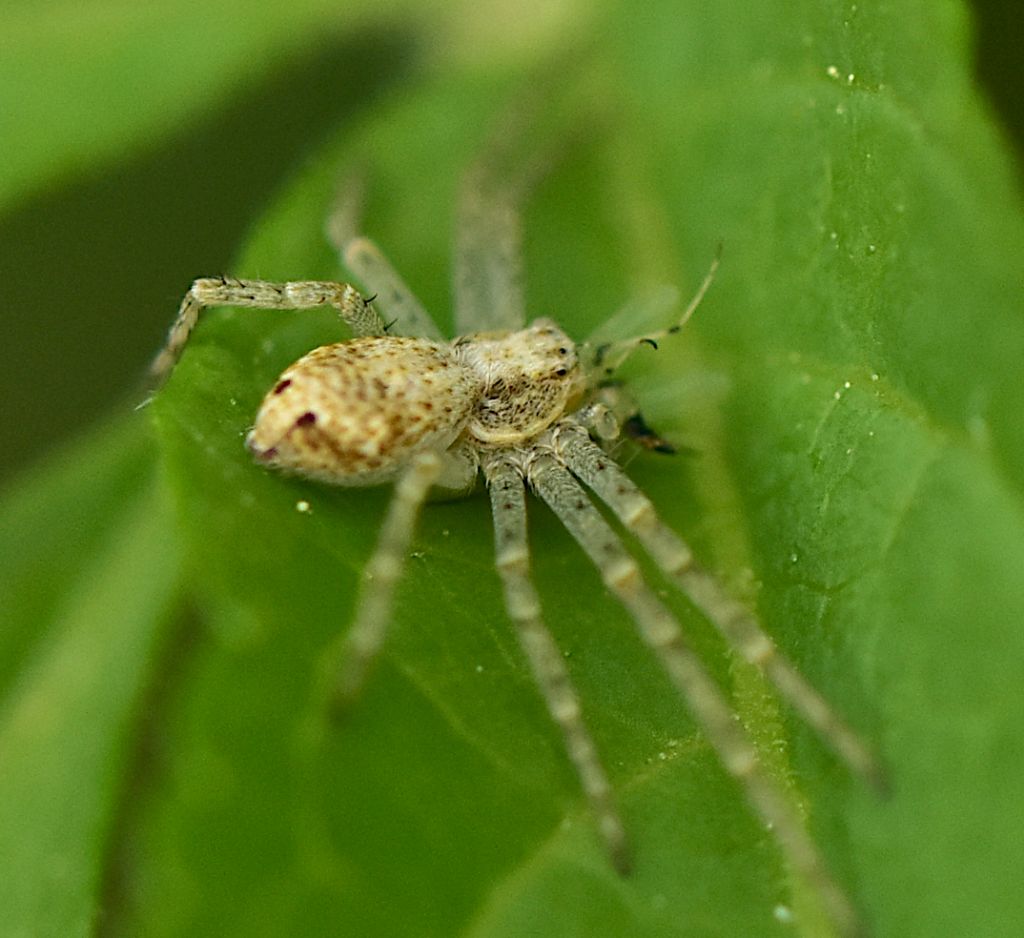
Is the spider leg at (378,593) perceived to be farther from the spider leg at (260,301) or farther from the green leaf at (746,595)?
the spider leg at (260,301)

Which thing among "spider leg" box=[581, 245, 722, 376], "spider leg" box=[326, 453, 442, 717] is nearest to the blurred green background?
"spider leg" box=[581, 245, 722, 376]

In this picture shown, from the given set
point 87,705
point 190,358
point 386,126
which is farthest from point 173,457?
point 386,126

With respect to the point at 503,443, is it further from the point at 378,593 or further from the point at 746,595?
the point at 378,593

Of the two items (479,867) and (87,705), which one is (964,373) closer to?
(479,867)

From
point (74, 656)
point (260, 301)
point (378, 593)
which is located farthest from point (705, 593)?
point (74, 656)

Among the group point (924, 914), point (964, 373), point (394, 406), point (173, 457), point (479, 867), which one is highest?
point (173, 457)
